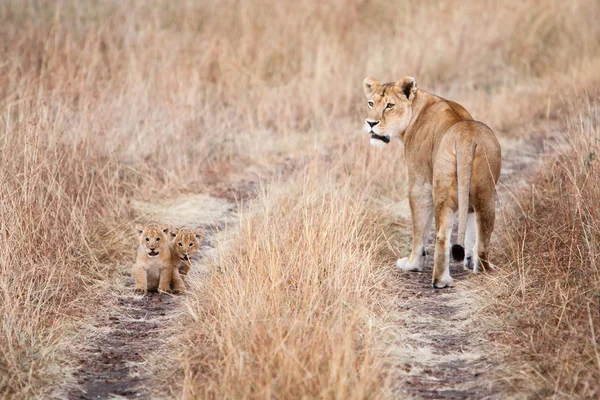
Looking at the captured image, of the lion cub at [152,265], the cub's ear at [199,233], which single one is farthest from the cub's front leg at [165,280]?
the cub's ear at [199,233]

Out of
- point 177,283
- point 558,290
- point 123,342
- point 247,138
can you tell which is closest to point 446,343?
point 558,290

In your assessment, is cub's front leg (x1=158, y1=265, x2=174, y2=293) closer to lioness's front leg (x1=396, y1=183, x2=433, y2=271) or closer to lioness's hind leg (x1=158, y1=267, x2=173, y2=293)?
lioness's hind leg (x1=158, y1=267, x2=173, y2=293)

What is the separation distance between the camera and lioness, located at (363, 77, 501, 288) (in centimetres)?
632

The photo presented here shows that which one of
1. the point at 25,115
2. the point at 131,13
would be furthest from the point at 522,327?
the point at 131,13

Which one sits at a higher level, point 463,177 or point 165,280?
point 463,177

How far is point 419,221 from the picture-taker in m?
6.97

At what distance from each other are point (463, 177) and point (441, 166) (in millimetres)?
284

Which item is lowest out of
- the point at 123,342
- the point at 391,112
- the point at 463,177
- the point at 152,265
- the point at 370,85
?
the point at 123,342

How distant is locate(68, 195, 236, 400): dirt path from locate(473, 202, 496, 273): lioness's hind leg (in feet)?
7.36

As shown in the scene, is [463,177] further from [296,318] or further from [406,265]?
[296,318]

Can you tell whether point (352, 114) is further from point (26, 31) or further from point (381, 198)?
point (26, 31)

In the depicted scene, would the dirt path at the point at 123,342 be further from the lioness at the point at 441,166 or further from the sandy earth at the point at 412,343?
the lioness at the point at 441,166

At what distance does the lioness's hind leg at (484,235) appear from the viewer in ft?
21.0

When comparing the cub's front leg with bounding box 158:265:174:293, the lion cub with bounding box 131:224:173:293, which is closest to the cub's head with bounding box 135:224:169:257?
the lion cub with bounding box 131:224:173:293
